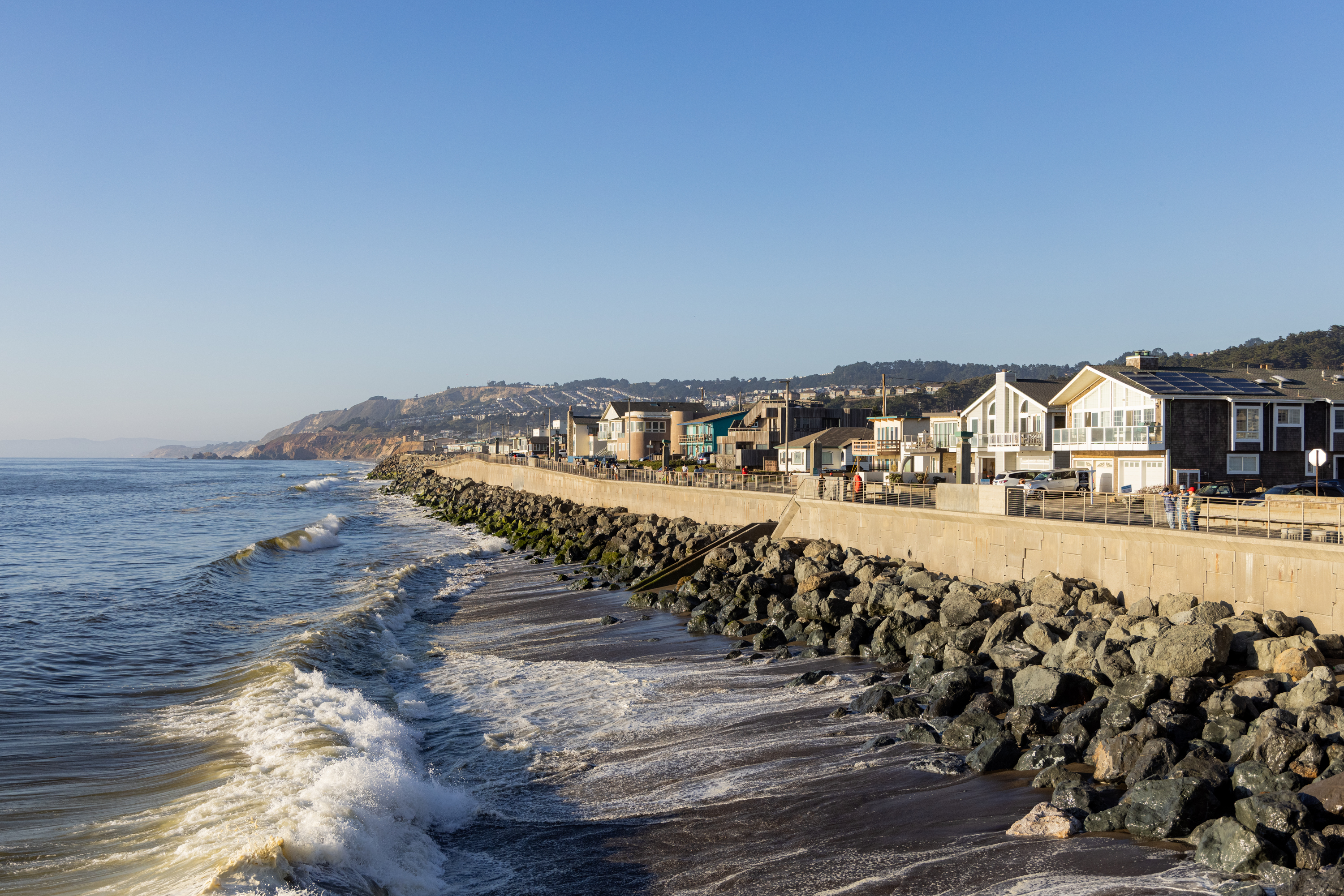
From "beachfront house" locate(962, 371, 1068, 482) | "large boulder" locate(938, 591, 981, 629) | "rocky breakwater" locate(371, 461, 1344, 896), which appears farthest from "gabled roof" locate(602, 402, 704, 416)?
"large boulder" locate(938, 591, 981, 629)

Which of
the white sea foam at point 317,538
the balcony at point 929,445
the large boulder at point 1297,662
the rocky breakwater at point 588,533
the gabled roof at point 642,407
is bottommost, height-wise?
the white sea foam at point 317,538

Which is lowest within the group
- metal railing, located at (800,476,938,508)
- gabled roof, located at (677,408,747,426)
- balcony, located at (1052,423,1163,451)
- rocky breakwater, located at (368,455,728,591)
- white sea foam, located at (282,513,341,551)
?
white sea foam, located at (282,513,341,551)

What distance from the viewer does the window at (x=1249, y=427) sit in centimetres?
3119

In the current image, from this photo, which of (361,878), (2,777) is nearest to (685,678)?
(361,878)

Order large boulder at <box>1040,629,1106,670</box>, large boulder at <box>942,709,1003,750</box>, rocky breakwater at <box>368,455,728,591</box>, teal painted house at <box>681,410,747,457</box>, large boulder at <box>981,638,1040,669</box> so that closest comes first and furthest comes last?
large boulder at <box>942,709,1003,750</box>, large boulder at <box>1040,629,1106,670</box>, large boulder at <box>981,638,1040,669</box>, rocky breakwater at <box>368,455,728,591</box>, teal painted house at <box>681,410,747,457</box>

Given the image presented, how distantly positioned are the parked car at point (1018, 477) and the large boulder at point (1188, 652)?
19.0 meters

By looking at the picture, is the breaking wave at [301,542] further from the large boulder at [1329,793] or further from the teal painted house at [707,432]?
the teal painted house at [707,432]

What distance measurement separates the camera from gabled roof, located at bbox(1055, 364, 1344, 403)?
103ft

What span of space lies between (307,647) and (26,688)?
5.20 meters

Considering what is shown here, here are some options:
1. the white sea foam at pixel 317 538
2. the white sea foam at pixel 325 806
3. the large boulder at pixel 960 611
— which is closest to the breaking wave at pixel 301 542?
the white sea foam at pixel 317 538

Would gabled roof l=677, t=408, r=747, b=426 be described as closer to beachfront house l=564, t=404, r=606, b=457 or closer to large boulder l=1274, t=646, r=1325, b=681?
beachfront house l=564, t=404, r=606, b=457

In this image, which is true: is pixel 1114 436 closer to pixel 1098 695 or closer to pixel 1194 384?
pixel 1194 384

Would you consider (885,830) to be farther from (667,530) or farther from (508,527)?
(508,527)

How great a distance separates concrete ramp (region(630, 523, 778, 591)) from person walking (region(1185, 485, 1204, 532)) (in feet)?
46.5
